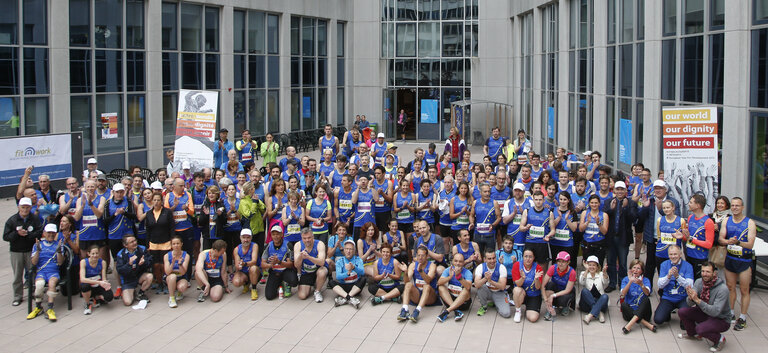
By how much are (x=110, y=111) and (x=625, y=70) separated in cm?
1486

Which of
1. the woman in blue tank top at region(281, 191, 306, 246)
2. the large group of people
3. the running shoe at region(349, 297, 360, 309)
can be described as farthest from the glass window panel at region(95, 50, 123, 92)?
the running shoe at region(349, 297, 360, 309)

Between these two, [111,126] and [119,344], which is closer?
[119,344]

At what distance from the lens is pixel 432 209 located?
14.6m

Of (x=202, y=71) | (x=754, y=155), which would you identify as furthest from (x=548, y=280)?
(x=202, y=71)

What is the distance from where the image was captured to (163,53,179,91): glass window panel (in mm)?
26062

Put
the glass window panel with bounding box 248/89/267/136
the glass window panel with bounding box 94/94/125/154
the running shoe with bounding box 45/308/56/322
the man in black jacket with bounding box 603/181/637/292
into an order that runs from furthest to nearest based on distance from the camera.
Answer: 1. the glass window panel with bounding box 248/89/267/136
2. the glass window panel with bounding box 94/94/125/154
3. the man in black jacket with bounding box 603/181/637/292
4. the running shoe with bounding box 45/308/56/322

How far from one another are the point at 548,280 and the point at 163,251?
20.4ft

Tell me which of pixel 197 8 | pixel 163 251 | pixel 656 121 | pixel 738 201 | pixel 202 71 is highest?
pixel 197 8

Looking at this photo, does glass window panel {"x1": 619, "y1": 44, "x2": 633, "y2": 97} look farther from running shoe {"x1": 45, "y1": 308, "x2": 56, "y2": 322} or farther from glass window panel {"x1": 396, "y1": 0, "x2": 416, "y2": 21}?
glass window panel {"x1": 396, "y1": 0, "x2": 416, "y2": 21}

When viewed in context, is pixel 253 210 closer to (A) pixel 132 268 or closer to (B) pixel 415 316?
(A) pixel 132 268

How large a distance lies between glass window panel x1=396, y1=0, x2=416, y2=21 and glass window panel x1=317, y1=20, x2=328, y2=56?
3648 mm

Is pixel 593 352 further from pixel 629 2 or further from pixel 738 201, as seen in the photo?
pixel 629 2

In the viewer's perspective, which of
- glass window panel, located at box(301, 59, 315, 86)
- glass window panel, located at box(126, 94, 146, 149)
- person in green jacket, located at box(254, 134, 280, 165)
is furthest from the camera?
glass window panel, located at box(301, 59, 315, 86)

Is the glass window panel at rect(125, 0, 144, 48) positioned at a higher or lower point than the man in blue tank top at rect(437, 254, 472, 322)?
higher
